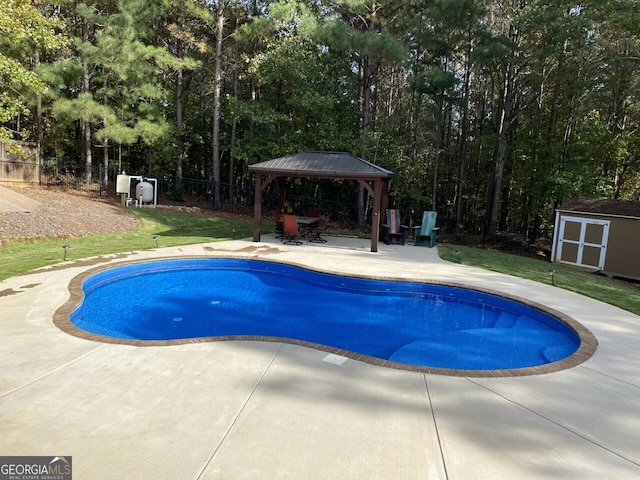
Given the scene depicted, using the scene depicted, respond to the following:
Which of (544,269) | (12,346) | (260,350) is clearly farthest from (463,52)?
(12,346)

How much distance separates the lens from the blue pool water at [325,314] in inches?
204

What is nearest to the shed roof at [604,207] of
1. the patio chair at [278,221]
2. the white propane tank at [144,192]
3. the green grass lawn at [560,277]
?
the green grass lawn at [560,277]

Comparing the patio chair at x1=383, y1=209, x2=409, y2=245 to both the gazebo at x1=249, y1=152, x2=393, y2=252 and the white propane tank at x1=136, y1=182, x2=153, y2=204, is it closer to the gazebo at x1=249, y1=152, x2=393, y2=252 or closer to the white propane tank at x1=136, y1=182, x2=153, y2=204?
the gazebo at x1=249, y1=152, x2=393, y2=252

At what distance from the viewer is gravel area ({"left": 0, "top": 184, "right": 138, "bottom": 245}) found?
9.48m

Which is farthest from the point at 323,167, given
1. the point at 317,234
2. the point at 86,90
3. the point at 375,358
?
the point at 86,90

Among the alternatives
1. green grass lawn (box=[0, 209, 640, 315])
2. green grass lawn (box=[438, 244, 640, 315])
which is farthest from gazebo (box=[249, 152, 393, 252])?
green grass lawn (box=[438, 244, 640, 315])

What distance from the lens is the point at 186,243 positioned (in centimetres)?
1068

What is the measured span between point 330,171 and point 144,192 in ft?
28.9

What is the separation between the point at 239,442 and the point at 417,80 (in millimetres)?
15630

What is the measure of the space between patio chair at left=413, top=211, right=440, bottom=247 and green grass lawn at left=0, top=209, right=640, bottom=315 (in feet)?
1.49

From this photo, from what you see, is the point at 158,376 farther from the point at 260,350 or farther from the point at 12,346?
the point at 12,346

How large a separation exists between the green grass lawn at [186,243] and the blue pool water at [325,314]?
1777 millimetres

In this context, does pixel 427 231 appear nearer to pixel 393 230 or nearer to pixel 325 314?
pixel 393 230

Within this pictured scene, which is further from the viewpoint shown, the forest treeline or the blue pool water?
the forest treeline
